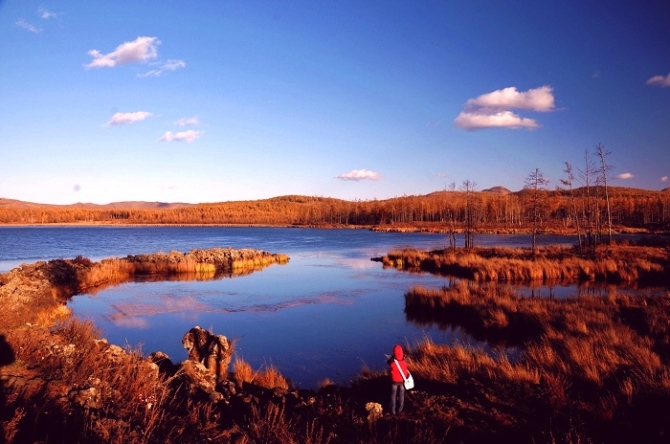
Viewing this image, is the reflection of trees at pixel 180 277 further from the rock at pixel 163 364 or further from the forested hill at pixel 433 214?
the forested hill at pixel 433 214

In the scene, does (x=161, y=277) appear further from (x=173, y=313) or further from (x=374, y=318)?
(x=374, y=318)

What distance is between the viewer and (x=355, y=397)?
879 centimetres

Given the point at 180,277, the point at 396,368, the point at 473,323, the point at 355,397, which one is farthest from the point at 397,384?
the point at 180,277

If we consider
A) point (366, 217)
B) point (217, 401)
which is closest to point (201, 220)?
point (366, 217)

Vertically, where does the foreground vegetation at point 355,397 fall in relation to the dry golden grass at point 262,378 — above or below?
above

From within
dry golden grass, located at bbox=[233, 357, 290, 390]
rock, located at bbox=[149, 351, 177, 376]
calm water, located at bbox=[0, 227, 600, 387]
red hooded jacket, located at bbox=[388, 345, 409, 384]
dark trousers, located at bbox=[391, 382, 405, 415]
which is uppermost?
red hooded jacket, located at bbox=[388, 345, 409, 384]

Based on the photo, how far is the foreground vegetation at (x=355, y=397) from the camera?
19.1 feet

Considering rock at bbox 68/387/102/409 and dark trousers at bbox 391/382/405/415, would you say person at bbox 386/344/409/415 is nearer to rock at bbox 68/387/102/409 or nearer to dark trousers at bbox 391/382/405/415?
dark trousers at bbox 391/382/405/415

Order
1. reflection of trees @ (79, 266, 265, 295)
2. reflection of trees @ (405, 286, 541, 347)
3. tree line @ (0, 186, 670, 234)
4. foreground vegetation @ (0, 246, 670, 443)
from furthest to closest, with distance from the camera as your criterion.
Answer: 1. tree line @ (0, 186, 670, 234)
2. reflection of trees @ (79, 266, 265, 295)
3. reflection of trees @ (405, 286, 541, 347)
4. foreground vegetation @ (0, 246, 670, 443)

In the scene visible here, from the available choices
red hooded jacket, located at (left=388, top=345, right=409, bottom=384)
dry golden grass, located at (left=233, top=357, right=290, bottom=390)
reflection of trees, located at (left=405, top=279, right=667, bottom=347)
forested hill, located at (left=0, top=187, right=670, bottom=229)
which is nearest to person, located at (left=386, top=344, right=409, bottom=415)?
red hooded jacket, located at (left=388, top=345, right=409, bottom=384)

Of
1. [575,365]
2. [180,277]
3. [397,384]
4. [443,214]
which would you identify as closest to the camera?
[397,384]

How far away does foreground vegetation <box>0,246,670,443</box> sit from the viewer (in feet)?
19.1

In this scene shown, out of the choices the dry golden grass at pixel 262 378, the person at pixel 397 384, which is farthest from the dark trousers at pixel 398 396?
the dry golden grass at pixel 262 378

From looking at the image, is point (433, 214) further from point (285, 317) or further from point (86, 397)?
point (86, 397)
